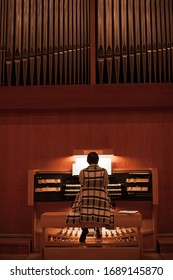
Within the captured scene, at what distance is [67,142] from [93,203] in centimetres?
211

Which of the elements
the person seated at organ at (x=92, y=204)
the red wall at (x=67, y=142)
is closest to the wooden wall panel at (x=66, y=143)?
the red wall at (x=67, y=142)

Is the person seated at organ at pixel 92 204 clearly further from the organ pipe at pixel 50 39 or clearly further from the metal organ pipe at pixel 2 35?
the metal organ pipe at pixel 2 35

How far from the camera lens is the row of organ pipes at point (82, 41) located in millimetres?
6180

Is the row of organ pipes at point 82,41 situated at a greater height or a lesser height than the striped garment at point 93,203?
greater

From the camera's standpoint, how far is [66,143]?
20.6ft

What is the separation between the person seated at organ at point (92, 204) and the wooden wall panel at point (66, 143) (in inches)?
72.6

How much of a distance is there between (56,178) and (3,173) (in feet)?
3.38

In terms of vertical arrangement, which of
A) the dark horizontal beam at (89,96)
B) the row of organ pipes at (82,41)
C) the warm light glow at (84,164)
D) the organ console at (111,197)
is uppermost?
the row of organ pipes at (82,41)

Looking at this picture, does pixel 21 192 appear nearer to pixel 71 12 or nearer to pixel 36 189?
pixel 36 189

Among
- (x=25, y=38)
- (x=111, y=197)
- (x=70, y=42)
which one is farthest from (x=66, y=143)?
(x=25, y=38)

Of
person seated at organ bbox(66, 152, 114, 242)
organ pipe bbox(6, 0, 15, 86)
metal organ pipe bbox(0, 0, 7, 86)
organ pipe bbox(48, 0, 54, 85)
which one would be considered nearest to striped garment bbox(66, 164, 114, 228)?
person seated at organ bbox(66, 152, 114, 242)

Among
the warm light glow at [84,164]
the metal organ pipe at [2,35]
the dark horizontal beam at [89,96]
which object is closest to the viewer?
the warm light glow at [84,164]

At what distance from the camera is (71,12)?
6.42 meters
